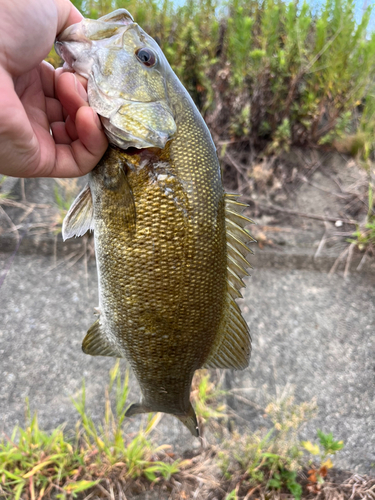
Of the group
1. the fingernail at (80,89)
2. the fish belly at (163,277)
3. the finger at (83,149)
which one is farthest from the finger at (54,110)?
the fish belly at (163,277)

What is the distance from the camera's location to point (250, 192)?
3.45 meters

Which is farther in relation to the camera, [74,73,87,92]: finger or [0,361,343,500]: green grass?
[0,361,343,500]: green grass

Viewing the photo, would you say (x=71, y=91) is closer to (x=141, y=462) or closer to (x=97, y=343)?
(x=97, y=343)

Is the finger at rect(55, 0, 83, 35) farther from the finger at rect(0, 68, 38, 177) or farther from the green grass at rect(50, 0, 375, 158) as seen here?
the green grass at rect(50, 0, 375, 158)

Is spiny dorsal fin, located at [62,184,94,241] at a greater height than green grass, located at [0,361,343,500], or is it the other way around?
spiny dorsal fin, located at [62,184,94,241]

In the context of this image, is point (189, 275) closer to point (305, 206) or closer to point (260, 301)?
point (260, 301)

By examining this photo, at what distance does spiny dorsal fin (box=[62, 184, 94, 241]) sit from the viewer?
131 cm

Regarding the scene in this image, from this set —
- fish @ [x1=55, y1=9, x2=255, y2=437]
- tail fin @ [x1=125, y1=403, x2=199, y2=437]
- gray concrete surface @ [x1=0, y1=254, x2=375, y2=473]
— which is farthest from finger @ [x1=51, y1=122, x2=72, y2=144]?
gray concrete surface @ [x1=0, y1=254, x2=375, y2=473]

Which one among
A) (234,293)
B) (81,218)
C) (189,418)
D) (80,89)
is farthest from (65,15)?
(189,418)

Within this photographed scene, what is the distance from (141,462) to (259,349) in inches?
46.5

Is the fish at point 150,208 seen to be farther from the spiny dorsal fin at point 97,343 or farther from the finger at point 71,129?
the finger at point 71,129

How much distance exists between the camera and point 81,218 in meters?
1.32

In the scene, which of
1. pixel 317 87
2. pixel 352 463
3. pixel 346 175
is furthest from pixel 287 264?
pixel 317 87

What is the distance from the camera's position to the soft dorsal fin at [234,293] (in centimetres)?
131
